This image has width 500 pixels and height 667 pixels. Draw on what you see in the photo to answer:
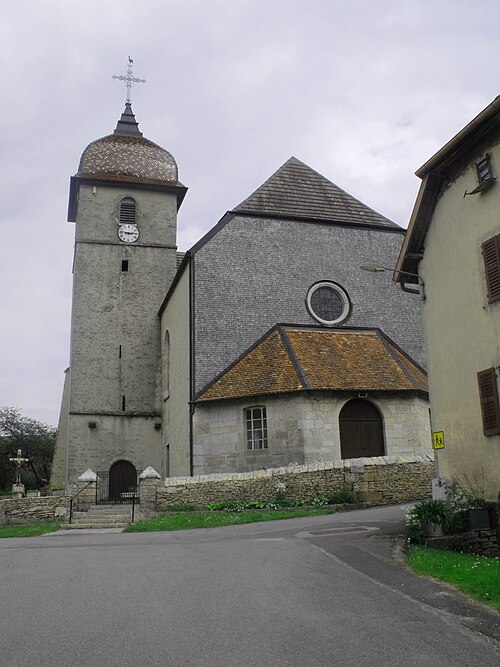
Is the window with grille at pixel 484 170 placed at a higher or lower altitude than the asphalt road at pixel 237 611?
higher

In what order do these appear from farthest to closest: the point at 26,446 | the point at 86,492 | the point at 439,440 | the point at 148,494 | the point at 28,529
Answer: the point at 26,446 → the point at 86,492 → the point at 148,494 → the point at 28,529 → the point at 439,440

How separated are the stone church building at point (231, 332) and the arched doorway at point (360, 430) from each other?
0.04 m

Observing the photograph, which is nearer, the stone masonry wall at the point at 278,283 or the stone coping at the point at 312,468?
the stone coping at the point at 312,468

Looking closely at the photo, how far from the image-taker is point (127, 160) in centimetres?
3284

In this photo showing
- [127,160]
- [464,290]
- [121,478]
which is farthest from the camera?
[127,160]

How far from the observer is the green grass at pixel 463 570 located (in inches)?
306

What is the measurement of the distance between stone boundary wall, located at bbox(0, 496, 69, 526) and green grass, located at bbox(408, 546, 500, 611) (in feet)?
45.3

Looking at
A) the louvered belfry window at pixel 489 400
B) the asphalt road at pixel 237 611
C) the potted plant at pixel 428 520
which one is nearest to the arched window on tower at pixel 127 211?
the asphalt road at pixel 237 611

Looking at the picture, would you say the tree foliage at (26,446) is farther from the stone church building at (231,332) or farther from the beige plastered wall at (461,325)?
the beige plastered wall at (461,325)

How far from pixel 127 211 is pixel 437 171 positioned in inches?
825

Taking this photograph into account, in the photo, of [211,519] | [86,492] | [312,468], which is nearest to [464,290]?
[312,468]

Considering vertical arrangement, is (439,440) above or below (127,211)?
below

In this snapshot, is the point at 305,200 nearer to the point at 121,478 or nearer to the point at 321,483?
the point at 321,483

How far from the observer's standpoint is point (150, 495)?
19.3 meters
